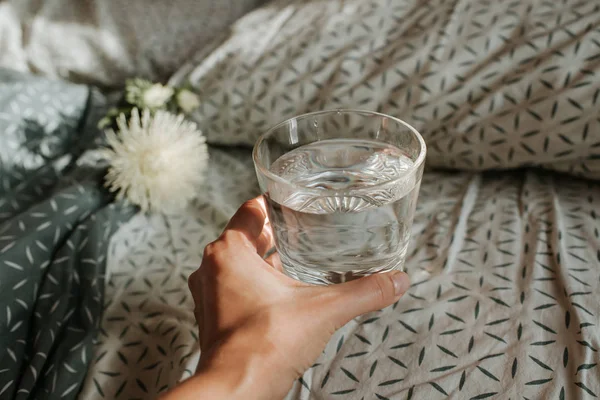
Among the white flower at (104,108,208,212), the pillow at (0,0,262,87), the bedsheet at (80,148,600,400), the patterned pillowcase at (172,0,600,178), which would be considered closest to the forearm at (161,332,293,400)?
the bedsheet at (80,148,600,400)

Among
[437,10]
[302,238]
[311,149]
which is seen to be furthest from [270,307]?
[437,10]

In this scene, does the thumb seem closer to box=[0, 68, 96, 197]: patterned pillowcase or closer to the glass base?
the glass base

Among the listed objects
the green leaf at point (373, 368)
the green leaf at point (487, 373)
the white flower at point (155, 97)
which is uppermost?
the white flower at point (155, 97)

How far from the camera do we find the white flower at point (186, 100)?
1.03 m

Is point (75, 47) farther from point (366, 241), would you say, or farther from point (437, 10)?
point (366, 241)

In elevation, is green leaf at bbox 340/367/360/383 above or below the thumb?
below

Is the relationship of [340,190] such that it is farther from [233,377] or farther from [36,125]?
[36,125]

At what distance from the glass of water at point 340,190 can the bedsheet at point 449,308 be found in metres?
0.11

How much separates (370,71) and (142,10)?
67 cm

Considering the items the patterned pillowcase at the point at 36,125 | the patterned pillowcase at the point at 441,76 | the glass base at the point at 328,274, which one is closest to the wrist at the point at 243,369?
the glass base at the point at 328,274

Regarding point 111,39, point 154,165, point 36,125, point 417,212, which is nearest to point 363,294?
point 417,212

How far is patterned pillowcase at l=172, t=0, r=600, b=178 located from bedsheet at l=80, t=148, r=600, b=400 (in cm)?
9

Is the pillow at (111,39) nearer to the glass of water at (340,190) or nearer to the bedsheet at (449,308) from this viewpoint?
the bedsheet at (449,308)

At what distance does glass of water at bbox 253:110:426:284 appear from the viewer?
0.51 m
